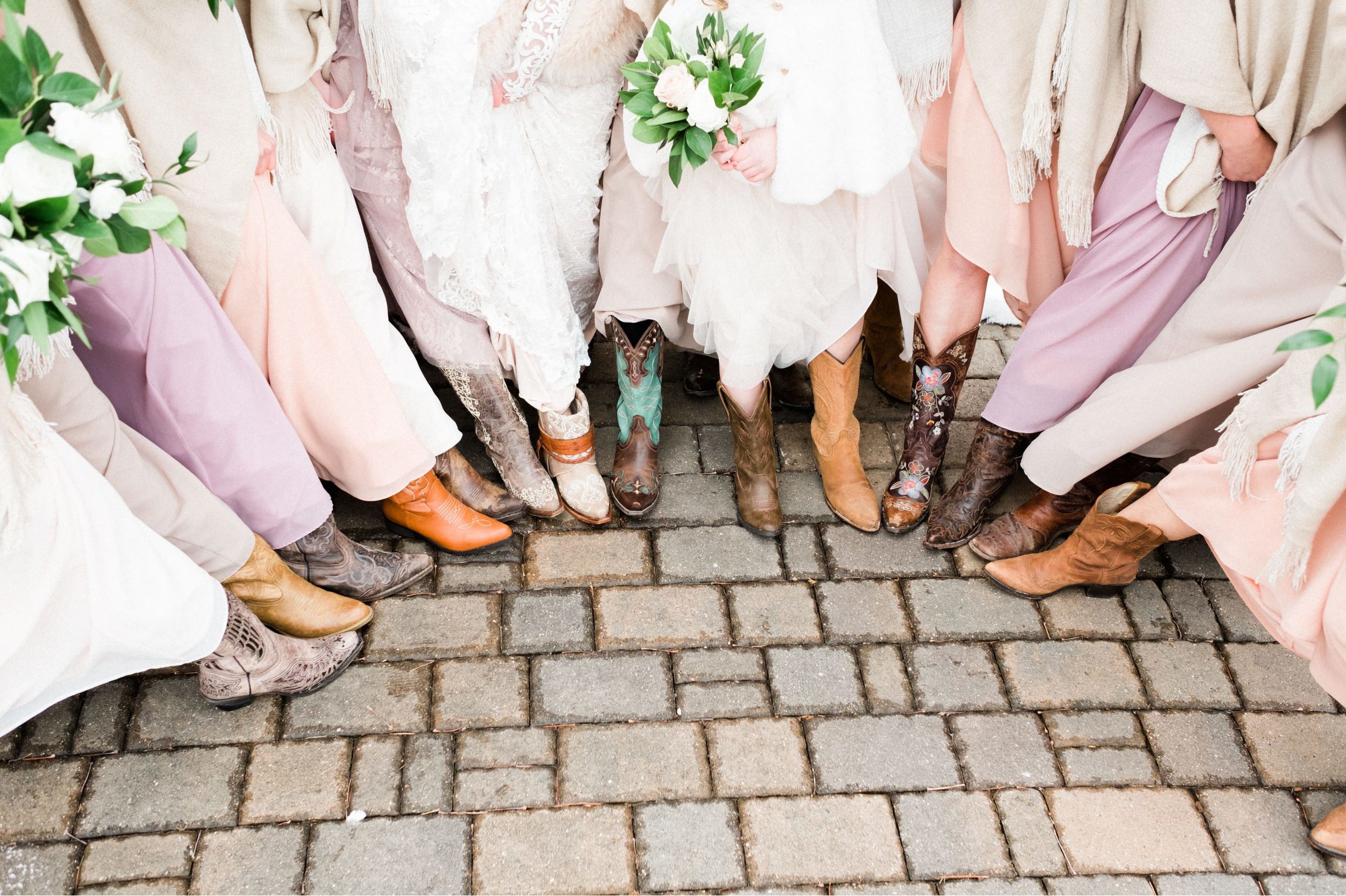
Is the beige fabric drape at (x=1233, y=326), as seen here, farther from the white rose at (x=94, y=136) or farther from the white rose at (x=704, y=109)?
the white rose at (x=94, y=136)

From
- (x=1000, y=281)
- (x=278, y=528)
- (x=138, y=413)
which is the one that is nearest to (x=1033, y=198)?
Result: (x=1000, y=281)

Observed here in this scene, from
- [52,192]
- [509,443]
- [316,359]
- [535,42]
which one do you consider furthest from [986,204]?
[52,192]

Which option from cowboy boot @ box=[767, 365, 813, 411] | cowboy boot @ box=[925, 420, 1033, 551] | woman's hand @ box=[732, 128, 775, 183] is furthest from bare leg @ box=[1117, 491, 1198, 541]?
woman's hand @ box=[732, 128, 775, 183]

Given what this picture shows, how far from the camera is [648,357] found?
2.74 m

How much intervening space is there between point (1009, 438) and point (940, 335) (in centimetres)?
36

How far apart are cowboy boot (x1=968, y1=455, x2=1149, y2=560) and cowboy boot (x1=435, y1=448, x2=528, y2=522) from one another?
1346 millimetres

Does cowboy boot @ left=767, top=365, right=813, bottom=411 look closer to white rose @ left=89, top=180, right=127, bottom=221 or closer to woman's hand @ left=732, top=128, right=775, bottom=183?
woman's hand @ left=732, top=128, right=775, bottom=183

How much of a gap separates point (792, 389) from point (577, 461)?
0.82 metres

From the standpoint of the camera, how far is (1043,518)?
266cm

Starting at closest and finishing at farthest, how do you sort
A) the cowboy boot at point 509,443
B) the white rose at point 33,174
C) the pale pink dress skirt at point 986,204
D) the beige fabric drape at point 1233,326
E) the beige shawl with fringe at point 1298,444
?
the white rose at point 33,174 < the beige shawl with fringe at point 1298,444 < the beige fabric drape at point 1233,326 < the pale pink dress skirt at point 986,204 < the cowboy boot at point 509,443

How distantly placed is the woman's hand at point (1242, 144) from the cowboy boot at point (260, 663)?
2374mm

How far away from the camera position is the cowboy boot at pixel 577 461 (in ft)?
8.91

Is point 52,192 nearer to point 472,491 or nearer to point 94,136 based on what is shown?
point 94,136

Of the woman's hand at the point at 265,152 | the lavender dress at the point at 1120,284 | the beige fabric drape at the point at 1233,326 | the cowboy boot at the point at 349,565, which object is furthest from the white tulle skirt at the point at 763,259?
the cowboy boot at the point at 349,565
